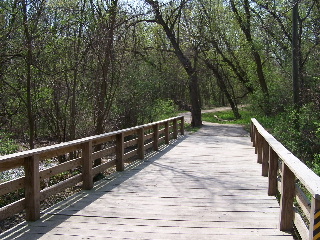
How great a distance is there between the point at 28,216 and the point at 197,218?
1.92 meters

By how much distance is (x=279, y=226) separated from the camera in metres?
4.03

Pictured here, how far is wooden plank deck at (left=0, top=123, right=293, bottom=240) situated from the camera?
3.90m

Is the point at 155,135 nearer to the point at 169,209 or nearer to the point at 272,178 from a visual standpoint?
the point at 272,178

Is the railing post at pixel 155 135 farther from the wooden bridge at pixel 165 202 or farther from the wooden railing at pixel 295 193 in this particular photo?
the wooden railing at pixel 295 193

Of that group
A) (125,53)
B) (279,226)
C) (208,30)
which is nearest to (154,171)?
(279,226)

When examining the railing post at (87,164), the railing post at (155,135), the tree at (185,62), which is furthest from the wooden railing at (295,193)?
the tree at (185,62)

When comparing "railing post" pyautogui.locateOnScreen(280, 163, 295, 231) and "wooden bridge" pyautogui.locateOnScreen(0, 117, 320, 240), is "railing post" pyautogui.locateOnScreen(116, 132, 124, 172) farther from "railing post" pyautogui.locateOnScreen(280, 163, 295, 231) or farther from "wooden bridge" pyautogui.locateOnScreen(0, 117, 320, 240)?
"railing post" pyautogui.locateOnScreen(280, 163, 295, 231)

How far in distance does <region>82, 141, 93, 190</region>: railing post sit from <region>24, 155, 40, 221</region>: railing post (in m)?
1.38

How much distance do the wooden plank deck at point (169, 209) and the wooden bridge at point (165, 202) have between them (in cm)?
1

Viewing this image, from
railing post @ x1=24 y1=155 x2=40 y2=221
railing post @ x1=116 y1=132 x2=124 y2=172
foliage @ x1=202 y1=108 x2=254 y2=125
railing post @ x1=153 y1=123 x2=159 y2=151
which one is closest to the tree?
foliage @ x1=202 y1=108 x2=254 y2=125

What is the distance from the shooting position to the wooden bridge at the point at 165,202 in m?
3.83

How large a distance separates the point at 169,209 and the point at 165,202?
347mm

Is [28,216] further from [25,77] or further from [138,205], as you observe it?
[25,77]

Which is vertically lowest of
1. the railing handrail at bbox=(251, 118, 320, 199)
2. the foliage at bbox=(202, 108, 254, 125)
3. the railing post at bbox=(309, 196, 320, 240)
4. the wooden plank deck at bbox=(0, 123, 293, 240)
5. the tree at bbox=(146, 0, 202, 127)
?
the wooden plank deck at bbox=(0, 123, 293, 240)
